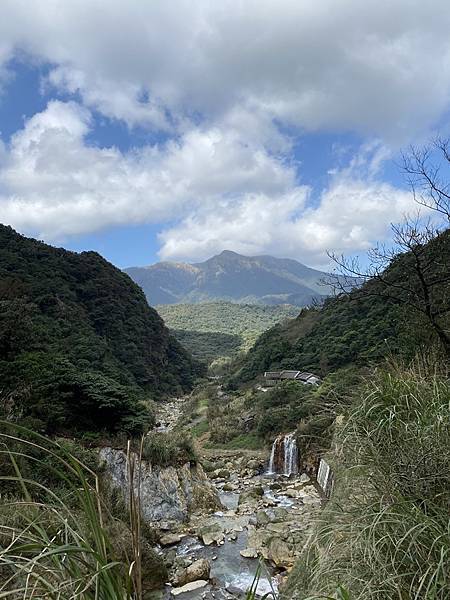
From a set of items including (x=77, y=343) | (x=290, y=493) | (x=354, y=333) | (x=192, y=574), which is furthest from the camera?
(x=354, y=333)

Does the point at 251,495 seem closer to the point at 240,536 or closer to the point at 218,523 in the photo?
the point at 218,523

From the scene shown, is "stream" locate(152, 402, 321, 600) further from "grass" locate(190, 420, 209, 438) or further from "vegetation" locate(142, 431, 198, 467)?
"grass" locate(190, 420, 209, 438)

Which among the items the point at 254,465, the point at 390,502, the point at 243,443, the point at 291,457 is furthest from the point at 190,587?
the point at 243,443

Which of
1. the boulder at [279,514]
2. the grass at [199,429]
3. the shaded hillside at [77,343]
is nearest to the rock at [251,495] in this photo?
the boulder at [279,514]

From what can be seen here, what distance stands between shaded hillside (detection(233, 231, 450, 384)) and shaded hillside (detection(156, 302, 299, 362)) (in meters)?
30.6

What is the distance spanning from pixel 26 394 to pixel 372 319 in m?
21.5

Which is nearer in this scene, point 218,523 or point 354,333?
point 218,523

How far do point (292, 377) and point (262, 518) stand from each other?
1666 centimetres

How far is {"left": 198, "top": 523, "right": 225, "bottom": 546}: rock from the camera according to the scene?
1042 cm

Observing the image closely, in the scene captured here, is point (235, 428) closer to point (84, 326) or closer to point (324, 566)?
point (84, 326)

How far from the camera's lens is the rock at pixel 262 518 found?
37.8ft

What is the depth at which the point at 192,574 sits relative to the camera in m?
8.46

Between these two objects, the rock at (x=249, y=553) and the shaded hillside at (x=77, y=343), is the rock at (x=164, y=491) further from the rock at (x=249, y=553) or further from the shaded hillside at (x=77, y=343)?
the rock at (x=249, y=553)

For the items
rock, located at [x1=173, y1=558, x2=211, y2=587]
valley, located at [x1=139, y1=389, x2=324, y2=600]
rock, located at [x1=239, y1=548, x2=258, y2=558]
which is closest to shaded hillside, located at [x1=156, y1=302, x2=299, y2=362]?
valley, located at [x1=139, y1=389, x2=324, y2=600]
